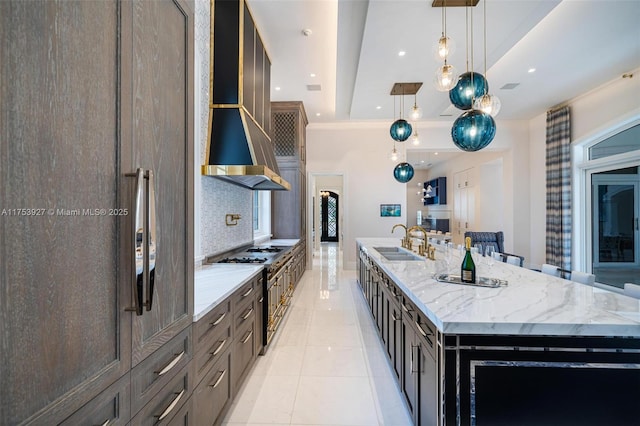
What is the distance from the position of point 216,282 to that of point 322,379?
1241mm

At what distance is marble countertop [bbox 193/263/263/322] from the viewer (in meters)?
1.58

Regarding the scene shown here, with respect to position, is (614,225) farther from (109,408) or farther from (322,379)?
(109,408)

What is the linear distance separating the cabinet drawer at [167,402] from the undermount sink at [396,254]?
2.54 meters

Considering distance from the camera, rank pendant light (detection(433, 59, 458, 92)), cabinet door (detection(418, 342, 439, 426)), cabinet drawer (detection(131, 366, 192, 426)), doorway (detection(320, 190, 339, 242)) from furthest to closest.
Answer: doorway (detection(320, 190, 339, 242)) < pendant light (detection(433, 59, 458, 92)) < cabinet door (detection(418, 342, 439, 426)) < cabinet drawer (detection(131, 366, 192, 426))

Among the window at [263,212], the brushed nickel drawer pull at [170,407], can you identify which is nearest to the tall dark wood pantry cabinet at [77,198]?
the brushed nickel drawer pull at [170,407]

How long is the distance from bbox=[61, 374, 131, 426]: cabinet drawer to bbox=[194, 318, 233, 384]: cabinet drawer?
20.1 inches

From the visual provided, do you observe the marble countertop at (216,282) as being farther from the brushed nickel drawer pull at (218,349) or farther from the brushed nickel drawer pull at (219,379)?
the brushed nickel drawer pull at (219,379)

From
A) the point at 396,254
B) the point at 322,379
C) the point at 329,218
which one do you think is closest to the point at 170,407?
the point at 322,379

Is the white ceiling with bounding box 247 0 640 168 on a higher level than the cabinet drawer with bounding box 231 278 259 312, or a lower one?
higher

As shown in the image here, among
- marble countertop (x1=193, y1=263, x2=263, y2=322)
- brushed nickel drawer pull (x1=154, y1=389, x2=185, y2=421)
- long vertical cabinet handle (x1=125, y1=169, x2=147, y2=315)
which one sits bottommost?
brushed nickel drawer pull (x1=154, y1=389, x2=185, y2=421)

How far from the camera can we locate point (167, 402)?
1217 millimetres

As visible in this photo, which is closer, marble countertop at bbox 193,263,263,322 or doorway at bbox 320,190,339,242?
marble countertop at bbox 193,263,263,322

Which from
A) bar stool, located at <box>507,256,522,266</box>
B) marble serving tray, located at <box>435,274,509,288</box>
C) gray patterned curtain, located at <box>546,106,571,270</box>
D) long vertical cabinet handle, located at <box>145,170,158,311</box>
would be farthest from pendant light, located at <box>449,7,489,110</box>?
gray patterned curtain, located at <box>546,106,571,270</box>

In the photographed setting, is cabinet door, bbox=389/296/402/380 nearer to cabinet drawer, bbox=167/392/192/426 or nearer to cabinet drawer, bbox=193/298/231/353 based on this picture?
cabinet drawer, bbox=193/298/231/353
